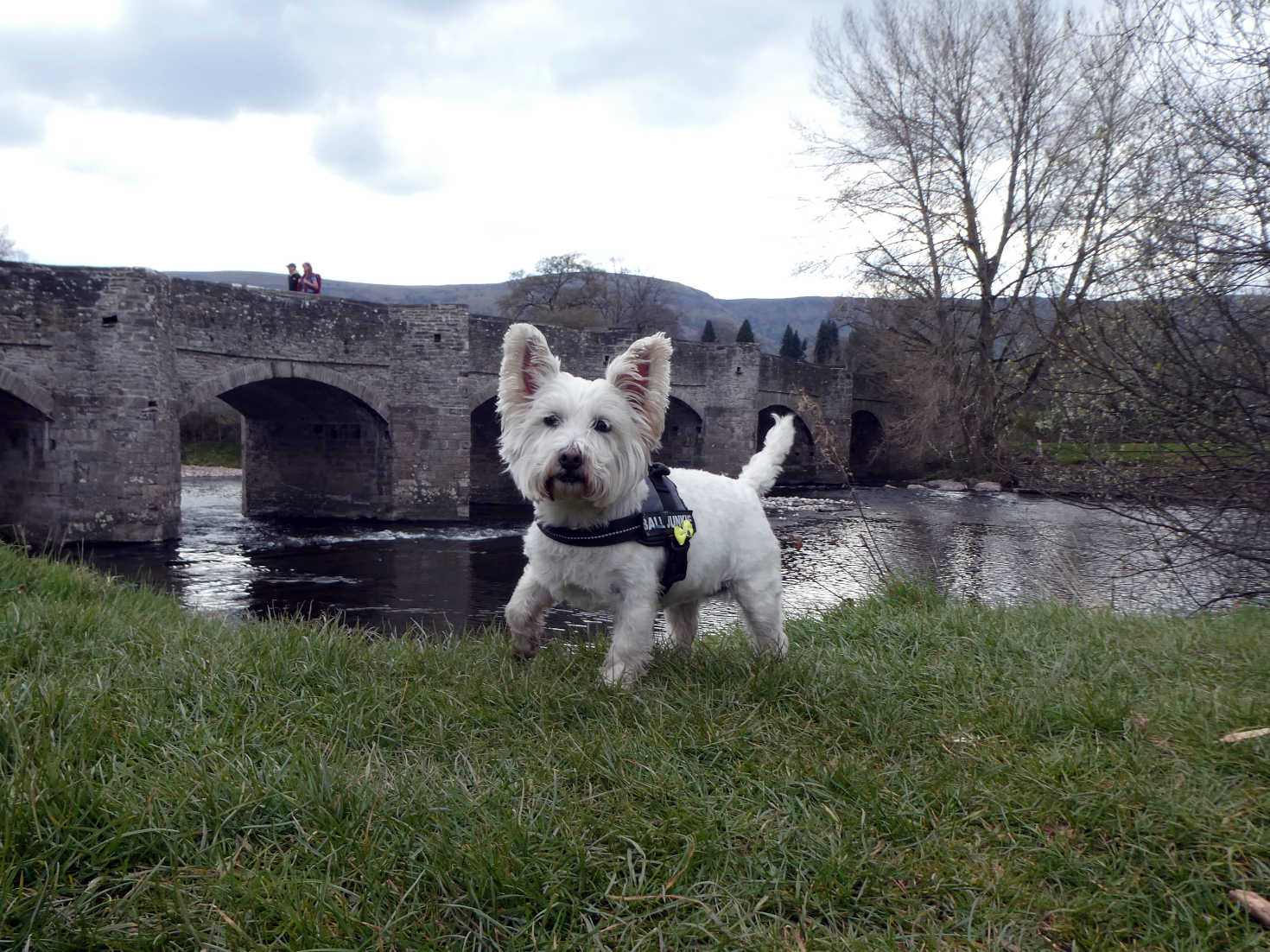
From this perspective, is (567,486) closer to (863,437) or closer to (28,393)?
(28,393)

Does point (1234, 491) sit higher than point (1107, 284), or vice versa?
point (1107, 284)

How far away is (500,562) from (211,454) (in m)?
33.9

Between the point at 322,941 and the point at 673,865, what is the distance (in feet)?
2.78

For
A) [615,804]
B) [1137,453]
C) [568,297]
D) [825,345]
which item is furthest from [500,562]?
[825,345]

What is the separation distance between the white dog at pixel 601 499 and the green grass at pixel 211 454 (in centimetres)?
4212

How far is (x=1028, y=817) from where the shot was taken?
94.9 inches

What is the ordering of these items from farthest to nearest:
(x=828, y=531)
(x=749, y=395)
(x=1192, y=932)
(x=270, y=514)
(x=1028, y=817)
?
(x=749, y=395)
(x=270, y=514)
(x=828, y=531)
(x=1028, y=817)
(x=1192, y=932)

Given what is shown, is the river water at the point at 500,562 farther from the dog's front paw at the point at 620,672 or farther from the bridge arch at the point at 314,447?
the dog's front paw at the point at 620,672

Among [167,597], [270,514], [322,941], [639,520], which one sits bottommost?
[270,514]

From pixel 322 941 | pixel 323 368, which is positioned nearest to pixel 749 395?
pixel 323 368

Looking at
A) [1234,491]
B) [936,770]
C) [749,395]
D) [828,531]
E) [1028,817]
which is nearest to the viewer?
[1028,817]

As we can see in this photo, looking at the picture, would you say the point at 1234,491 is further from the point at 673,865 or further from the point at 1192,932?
the point at 673,865

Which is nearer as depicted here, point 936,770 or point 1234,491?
point 936,770

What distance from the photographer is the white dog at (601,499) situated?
11.4 ft
